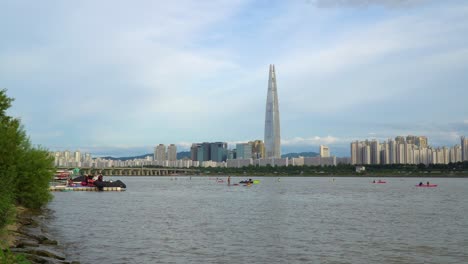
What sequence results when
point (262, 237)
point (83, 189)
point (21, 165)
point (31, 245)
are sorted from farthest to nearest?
point (83, 189), point (21, 165), point (262, 237), point (31, 245)

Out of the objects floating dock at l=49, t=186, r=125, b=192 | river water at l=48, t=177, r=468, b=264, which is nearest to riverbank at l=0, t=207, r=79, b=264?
river water at l=48, t=177, r=468, b=264

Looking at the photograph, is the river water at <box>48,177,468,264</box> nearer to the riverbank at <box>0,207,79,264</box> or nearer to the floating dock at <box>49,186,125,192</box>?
the riverbank at <box>0,207,79,264</box>

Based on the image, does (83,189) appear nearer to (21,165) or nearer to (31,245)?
(21,165)

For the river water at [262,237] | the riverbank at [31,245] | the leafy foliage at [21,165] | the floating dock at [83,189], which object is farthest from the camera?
the floating dock at [83,189]

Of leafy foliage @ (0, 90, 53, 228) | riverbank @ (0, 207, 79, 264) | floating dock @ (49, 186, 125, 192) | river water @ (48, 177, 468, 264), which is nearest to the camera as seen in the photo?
riverbank @ (0, 207, 79, 264)

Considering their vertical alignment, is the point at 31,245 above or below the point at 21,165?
below

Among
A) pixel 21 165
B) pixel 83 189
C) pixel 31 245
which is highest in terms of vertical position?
pixel 21 165

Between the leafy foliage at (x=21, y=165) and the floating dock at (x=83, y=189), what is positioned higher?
the leafy foliage at (x=21, y=165)

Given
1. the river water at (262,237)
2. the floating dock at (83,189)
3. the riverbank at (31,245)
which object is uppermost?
the riverbank at (31,245)

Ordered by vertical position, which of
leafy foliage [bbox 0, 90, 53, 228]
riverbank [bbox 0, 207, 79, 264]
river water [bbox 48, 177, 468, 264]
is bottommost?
river water [bbox 48, 177, 468, 264]

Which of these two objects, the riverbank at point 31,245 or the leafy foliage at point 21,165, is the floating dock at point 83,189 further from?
the riverbank at point 31,245

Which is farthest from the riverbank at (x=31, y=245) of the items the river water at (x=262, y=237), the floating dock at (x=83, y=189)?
the floating dock at (x=83, y=189)

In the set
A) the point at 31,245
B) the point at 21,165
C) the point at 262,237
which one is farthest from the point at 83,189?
the point at 31,245

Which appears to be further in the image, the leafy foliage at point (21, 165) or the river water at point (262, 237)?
the leafy foliage at point (21, 165)
